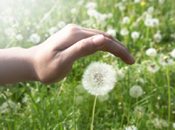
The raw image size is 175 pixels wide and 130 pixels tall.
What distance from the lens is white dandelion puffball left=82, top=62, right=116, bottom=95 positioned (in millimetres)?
1001

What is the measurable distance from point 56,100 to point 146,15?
4.96 feet

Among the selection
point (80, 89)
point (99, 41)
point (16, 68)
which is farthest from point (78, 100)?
point (99, 41)

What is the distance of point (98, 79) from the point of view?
3.36ft

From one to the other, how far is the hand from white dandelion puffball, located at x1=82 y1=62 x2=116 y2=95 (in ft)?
0.38

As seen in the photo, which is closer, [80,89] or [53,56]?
[53,56]

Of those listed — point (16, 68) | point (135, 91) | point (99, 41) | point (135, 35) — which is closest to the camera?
point (99, 41)

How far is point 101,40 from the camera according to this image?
807mm

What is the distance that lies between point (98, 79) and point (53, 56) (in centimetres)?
26

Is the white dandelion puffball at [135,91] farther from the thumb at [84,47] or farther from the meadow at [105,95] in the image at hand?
the thumb at [84,47]

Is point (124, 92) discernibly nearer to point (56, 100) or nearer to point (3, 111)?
point (56, 100)

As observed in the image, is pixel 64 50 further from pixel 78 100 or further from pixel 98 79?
pixel 78 100

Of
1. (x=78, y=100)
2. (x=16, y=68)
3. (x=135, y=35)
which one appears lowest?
(x=78, y=100)

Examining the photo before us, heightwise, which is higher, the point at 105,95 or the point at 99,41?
the point at 99,41

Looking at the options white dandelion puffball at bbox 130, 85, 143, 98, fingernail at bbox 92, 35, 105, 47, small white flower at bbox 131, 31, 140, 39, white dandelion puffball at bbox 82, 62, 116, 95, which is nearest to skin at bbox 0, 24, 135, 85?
fingernail at bbox 92, 35, 105, 47
